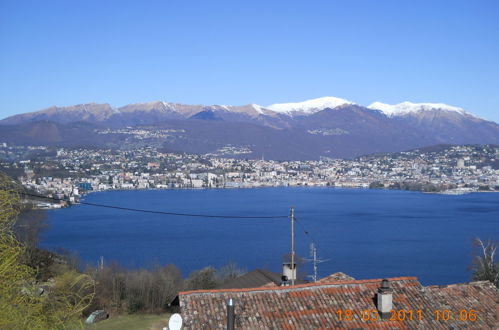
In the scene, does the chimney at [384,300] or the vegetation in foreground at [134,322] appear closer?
the chimney at [384,300]

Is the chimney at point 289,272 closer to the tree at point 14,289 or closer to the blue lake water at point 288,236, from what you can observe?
the tree at point 14,289

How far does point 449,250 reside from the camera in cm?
3181

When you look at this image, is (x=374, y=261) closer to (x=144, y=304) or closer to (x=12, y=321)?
(x=144, y=304)

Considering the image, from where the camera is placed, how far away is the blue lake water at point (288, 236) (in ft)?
90.0

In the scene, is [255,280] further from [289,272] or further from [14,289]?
[14,289]

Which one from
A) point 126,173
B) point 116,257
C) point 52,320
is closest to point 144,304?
point 52,320

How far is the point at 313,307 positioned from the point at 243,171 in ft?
351

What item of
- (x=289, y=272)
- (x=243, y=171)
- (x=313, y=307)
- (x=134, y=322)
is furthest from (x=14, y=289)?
(x=243, y=171)

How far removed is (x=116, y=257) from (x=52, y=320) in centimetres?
2612

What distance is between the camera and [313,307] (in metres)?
6.19

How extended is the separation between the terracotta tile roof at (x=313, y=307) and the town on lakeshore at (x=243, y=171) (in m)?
62.0

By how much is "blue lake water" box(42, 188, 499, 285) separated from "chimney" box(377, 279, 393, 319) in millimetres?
17642
